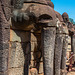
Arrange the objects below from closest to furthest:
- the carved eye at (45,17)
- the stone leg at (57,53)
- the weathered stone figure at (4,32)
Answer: the weathered stone figure at (4,32) → the carved eye at (45,17) → the stone leg at (57,53)

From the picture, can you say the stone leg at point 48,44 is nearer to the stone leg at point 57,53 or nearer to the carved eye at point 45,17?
the carved eye at point 45,17

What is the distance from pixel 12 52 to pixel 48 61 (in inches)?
39.4

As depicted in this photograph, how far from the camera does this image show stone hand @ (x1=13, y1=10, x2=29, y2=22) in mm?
3248

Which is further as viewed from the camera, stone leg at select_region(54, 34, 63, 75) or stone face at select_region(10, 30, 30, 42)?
stone leg at select_region(54, 34, 63, 75)

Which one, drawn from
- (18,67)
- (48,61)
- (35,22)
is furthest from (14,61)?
(35,22)

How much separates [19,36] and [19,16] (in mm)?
680

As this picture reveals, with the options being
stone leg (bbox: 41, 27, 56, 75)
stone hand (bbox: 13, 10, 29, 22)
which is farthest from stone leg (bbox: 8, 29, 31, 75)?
stone leg (bbox: 41, 27, 56, 75)

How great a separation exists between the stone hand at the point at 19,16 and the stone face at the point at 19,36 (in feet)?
1.37

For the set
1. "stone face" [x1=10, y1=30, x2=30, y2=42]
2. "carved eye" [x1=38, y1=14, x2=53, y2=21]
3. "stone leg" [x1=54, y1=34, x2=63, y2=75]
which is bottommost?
"stone leg" [x1=54, y1=34, x2=63, y2=75]

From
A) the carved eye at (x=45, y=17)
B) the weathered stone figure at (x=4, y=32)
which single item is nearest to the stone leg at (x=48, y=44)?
the carved eye at (x=45, y=17)

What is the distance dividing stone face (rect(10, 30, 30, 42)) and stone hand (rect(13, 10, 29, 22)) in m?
0.42

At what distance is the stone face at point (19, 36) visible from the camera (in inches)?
140

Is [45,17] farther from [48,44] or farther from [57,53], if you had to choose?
[57,53]

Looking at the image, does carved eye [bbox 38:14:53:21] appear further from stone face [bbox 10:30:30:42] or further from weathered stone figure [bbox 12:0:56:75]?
stone face [bbox 10:30:30:42]
